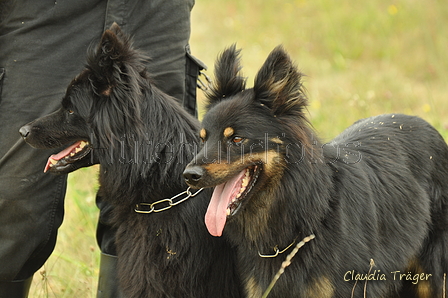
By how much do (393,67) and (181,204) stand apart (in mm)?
8222

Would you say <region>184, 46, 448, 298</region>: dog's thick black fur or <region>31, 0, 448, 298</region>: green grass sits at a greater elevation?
<region>31, 0, 448, 298</region>: green grass

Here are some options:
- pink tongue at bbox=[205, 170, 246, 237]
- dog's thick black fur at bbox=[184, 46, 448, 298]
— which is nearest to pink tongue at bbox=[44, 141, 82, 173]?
dog's thick black fur at bbox=[184, 46, 448, 298]

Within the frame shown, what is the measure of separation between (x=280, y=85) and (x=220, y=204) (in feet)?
2.72

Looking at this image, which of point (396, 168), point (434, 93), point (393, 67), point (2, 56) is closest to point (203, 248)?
point (396, 168)

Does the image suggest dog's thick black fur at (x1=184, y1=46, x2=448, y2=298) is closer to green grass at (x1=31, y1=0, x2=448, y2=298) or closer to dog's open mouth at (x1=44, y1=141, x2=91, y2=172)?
dog's open mouth at (x1=44, y1=141, x2=91, y2=172)

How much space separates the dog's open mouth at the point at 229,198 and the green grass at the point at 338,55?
2.30 m

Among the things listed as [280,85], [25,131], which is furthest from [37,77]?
[280,85]

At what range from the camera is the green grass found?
6.23 metres

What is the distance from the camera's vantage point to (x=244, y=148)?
9.97ft

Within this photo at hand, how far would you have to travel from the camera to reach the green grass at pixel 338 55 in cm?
623

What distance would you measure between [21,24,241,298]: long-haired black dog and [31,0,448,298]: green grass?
1747 millimetres

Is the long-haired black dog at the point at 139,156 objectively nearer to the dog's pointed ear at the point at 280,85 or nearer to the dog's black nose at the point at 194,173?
the dog's black nose at the point at 194,173

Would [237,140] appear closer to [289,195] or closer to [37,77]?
[289,195]

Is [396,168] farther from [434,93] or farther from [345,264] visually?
[434,93]
